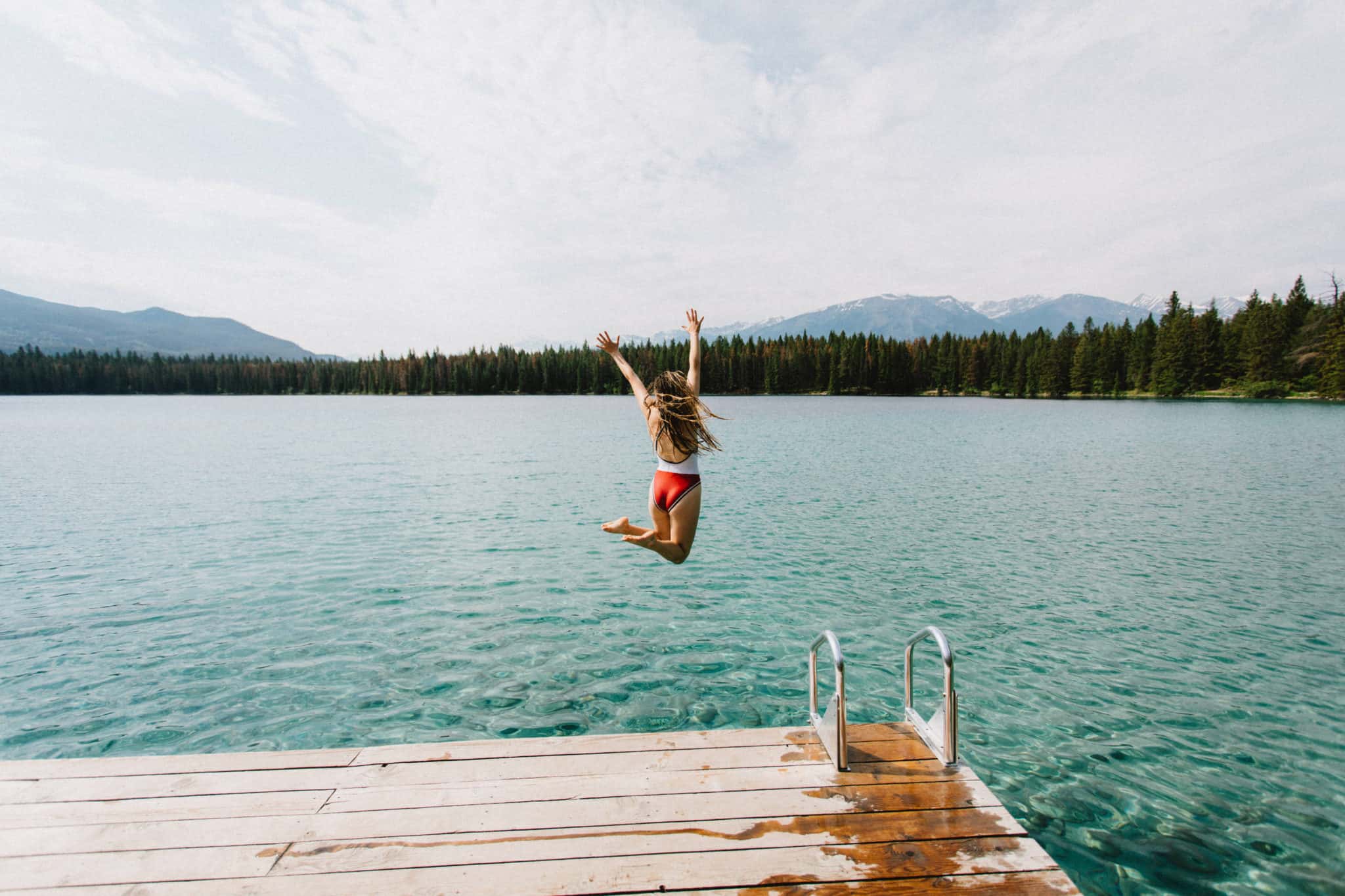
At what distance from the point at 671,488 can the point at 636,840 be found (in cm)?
336

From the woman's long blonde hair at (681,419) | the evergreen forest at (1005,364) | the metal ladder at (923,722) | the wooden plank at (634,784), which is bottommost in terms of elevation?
the wooden plank at (634,784)

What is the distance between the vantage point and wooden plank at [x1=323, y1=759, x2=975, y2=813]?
5453 mm

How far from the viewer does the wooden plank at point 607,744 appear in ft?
20.3

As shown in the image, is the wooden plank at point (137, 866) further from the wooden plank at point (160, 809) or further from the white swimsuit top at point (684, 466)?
the white swimsuit top at point (684, 466)

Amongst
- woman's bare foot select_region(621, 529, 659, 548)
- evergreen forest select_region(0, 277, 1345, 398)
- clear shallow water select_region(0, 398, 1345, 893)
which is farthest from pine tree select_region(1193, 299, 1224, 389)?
woman's bare foot select_region(621, 529, 659, 548)

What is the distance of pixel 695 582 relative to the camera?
15344 millimetres

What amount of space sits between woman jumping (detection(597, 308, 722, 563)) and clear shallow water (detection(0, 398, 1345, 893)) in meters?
3.11

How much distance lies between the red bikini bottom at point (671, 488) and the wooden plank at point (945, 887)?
143 inches

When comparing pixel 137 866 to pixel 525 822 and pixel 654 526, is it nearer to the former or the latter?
pixel 525 822

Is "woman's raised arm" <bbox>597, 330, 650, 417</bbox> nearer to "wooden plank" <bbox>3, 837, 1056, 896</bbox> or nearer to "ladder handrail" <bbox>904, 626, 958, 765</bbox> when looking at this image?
"ladder handrail" <bbox>904, 626, 958, 765</bbox>

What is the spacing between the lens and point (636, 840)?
16.2 ft

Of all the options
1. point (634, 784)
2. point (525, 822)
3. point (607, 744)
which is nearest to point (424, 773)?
point (525, 822)

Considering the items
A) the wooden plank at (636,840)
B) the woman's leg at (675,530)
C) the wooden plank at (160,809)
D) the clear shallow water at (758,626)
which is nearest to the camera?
the wooden plank at (636,840)

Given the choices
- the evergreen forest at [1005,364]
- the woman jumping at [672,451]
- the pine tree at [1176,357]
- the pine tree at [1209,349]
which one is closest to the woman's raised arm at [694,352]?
the woman jumping at [672,451]
